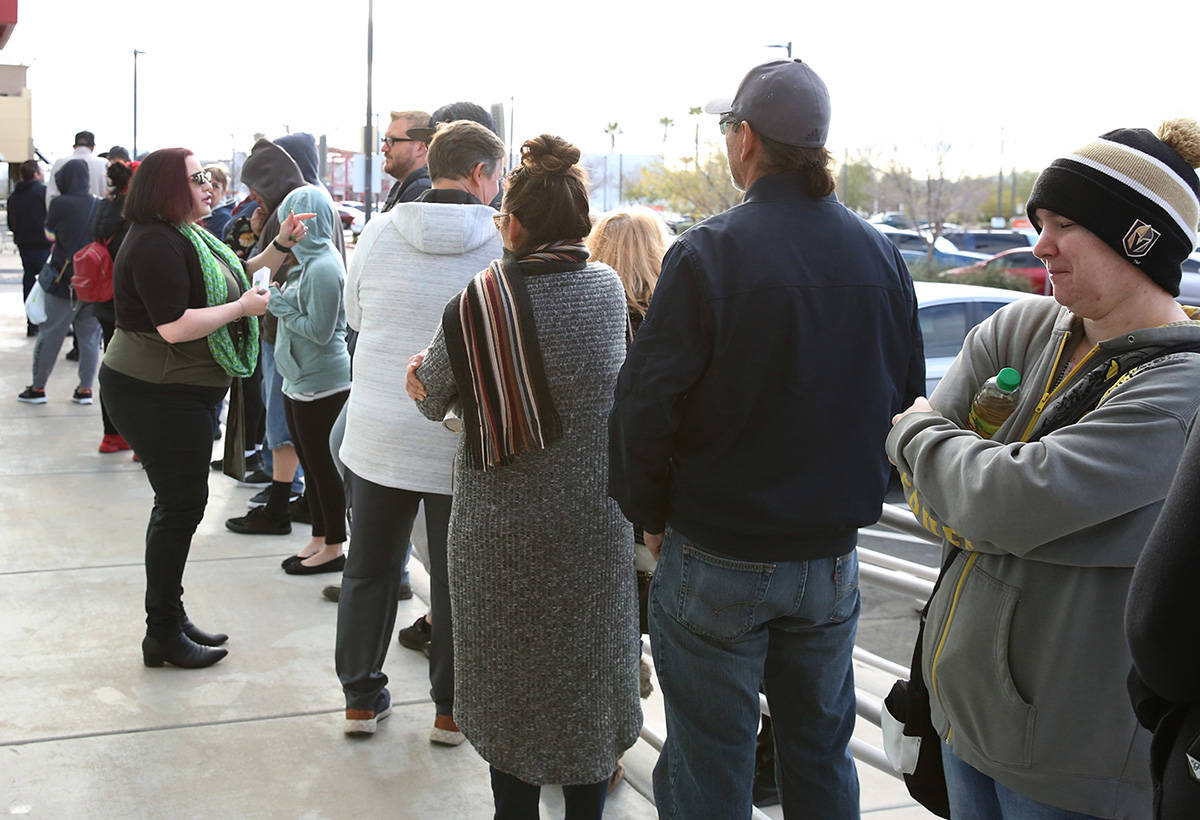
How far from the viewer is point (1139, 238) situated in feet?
6.05

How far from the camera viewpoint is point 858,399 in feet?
7.97

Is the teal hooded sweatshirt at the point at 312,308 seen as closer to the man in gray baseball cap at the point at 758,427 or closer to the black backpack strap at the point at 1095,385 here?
the man in gray baseball cap at the point at 758,427

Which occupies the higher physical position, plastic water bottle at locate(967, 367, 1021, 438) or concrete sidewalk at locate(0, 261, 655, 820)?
plastic water bottle at locate(967, 367, 1021, 438)

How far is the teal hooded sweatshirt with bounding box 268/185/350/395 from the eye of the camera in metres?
4.98

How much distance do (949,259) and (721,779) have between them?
3381cm

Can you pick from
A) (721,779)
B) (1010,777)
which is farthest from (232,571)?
(1010,777)

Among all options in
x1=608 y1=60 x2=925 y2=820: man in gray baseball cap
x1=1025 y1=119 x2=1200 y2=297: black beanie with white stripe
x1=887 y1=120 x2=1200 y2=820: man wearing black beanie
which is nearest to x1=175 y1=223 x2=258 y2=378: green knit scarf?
x1=608 y1=60 x2=925 y2=820: man in gray baseball cap

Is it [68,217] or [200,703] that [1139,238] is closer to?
[200,703]

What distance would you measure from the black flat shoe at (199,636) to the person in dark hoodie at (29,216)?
28.3ft

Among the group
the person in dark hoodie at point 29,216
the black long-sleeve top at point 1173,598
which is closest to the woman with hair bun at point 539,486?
the black long-sleeve top at point 1173,598

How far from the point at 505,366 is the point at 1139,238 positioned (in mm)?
1422

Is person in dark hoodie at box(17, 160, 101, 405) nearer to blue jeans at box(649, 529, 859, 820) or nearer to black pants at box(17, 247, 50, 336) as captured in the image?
black pants at box(17, 247, 50, 336)

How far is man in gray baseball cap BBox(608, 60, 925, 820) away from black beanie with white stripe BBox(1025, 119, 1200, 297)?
586mm

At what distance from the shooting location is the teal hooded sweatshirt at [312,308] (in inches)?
196
